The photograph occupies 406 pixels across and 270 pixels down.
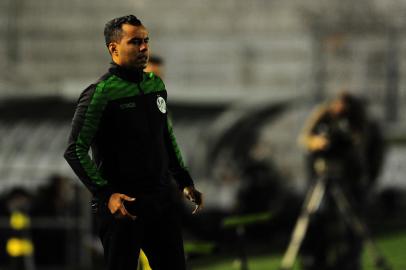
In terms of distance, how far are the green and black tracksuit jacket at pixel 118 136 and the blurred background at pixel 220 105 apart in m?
1.87

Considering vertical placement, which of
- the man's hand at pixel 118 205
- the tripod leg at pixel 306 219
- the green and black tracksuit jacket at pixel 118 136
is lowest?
the tripod leg at pixel 306 219

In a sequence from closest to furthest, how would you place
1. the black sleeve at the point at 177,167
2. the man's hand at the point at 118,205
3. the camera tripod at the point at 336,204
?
the man's hand at the point at 118,205
the black sleeve at the point at 177,167
the camera tripod at the point at 336,204

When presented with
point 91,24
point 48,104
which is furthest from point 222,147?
point 91,24

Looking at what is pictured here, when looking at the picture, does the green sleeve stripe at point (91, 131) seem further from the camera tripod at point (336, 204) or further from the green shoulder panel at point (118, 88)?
the camera tripod at point (336, 204)

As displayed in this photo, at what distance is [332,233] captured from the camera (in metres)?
11.2

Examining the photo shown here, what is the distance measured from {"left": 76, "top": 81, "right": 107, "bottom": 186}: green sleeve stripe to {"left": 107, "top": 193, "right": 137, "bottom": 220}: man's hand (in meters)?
0.08

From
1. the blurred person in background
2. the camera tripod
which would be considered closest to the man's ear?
the blurred person in background

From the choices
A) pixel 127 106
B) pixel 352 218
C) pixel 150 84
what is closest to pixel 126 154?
pixel 127 106

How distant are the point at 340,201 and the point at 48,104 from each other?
7.65 metres

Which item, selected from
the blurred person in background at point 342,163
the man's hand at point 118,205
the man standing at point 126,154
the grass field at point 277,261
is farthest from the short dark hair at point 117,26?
the grass field at point 277,261

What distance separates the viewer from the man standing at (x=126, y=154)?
16.2 feet

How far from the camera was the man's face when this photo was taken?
492cm

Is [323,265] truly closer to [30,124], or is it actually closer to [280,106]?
[30,124]

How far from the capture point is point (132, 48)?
494 cm
